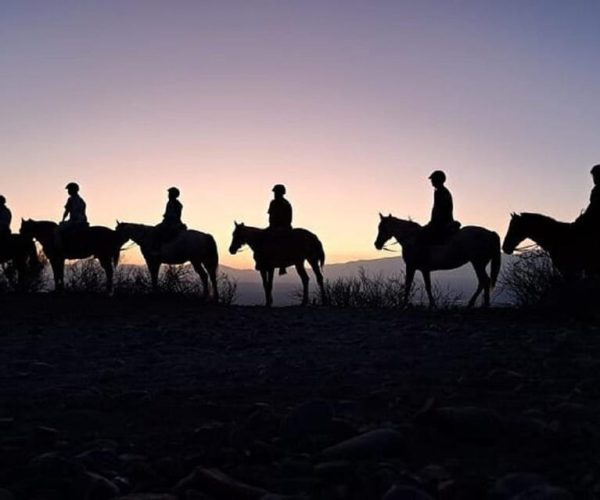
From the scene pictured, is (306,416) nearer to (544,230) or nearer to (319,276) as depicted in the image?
(544,230)

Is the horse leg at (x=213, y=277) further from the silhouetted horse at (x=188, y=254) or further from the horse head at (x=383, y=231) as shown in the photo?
the horse head at (x=383, y=231)

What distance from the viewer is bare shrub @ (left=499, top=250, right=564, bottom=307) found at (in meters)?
15.9

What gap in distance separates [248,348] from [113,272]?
1231 centimetres

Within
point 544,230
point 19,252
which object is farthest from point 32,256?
point 544,230

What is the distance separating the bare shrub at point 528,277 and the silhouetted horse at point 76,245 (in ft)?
32.1

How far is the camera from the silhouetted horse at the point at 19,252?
20.2 m

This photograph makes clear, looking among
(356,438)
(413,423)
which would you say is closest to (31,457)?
(356,438)

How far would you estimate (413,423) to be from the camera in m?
4.29

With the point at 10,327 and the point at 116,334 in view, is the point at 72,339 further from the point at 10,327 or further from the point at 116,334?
the point at 10,327

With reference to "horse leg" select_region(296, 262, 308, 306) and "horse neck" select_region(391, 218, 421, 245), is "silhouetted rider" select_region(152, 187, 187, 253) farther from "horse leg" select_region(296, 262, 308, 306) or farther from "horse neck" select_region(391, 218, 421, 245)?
"horse neck" select_region(391, 218, 421, 245)

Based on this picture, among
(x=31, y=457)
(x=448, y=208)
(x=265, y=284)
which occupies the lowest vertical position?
(x=31, y=457)

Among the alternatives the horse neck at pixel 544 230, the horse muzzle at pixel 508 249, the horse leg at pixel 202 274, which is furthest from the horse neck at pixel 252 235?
the horse neck at pixel 544 230

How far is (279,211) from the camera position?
19.0m

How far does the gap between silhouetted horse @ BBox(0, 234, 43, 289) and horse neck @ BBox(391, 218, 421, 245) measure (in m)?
9.70
